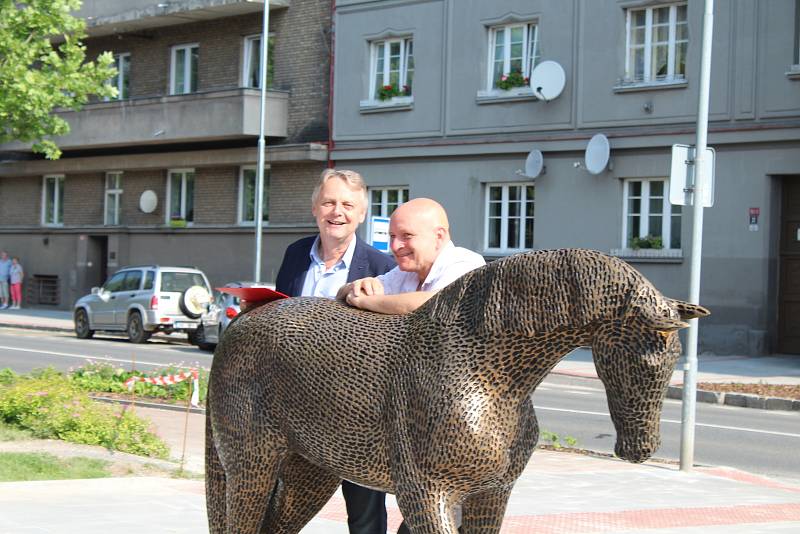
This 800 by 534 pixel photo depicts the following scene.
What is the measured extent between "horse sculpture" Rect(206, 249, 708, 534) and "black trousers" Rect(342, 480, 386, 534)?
75cm

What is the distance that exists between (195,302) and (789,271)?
12.5 metres

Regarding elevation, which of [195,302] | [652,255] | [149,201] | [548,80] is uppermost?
[548,80]

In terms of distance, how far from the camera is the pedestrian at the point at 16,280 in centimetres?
3925

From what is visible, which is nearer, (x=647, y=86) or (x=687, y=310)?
(x=687, y=310)

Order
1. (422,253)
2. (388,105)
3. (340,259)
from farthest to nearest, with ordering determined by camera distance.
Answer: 1. (388,105)
2. (340,259)
3. (422,253)

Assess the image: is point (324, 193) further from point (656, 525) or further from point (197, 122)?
point (197, 122)

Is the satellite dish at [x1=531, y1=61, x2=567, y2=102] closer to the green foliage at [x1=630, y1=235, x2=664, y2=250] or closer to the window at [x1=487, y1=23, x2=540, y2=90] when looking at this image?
the window at [x1=487, y1=23, x2=540, y2=90]

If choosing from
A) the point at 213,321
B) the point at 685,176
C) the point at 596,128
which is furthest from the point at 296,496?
the point at 596,128

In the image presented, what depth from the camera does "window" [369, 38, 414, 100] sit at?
29.9m

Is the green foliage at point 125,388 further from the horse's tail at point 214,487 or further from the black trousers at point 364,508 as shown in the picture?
the horse's tail at point 214,487

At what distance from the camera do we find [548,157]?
87.6 feet

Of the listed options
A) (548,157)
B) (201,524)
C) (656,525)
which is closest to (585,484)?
(656,525)

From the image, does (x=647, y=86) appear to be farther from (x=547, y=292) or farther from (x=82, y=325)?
(x=547, y=292)

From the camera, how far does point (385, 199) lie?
3044cm
